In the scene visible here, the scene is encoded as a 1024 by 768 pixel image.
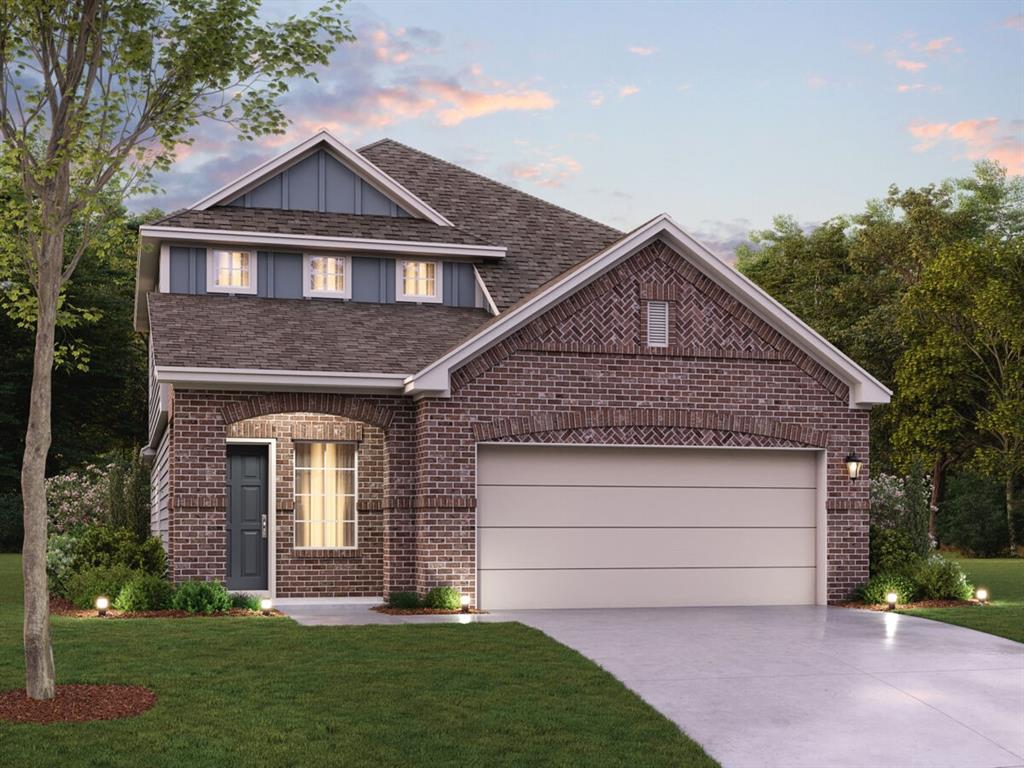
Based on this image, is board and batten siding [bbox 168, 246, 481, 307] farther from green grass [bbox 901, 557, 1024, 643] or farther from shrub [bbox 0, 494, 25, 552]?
shrub [bbox 0, 494, 25, 552]

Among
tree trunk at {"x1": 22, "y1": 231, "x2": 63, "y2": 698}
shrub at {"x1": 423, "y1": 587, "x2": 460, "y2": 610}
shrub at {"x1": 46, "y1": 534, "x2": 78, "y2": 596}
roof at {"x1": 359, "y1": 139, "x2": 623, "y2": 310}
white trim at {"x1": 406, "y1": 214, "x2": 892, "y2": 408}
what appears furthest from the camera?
roof at {"x1": 359, "y1": 139, "x2": 623, "y2": 310}

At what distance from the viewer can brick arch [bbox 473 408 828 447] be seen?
56.3 feet

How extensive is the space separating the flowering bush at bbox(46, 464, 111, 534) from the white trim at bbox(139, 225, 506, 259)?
246 inches

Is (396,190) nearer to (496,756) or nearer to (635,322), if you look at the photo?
(635,322)

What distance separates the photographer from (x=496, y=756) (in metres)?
8.67

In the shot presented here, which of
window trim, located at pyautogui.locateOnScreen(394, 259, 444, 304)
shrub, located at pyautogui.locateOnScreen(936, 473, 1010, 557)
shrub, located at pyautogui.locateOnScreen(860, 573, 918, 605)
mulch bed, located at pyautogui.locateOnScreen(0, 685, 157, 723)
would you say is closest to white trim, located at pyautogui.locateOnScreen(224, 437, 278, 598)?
window trim, located at pyautogui.locateOnScreen(394, 259, 444, 304)

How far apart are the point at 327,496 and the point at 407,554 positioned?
2022mm

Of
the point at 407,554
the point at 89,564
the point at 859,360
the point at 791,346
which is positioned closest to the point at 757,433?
the point at 791,346

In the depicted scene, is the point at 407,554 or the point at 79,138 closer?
the point at 79,138

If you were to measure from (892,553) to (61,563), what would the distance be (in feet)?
42.2

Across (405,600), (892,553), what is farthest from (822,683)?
(892,553)

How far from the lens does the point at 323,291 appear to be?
68.1 feet

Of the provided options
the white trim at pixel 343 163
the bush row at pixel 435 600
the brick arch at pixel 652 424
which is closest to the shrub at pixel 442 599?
the bush row at pixel 435 600

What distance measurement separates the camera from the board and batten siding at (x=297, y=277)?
20.2m
